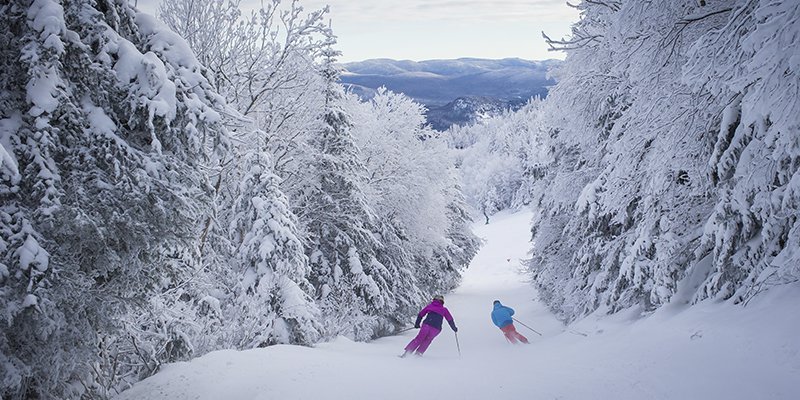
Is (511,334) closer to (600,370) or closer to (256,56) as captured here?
(600,370)

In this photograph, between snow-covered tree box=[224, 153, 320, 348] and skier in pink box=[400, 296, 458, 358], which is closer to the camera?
snow-covered tree box=[224, 153, 320, 348]

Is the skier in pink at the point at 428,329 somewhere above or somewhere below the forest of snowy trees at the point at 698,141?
below

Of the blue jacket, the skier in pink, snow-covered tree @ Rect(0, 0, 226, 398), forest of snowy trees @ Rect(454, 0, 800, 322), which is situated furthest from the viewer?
the blue jacket

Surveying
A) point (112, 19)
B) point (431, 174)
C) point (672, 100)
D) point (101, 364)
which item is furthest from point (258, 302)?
point (431, 174)

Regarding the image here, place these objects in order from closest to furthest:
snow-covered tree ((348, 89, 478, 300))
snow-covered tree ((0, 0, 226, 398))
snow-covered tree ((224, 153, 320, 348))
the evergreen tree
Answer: snow-covered tree ((0, 0, 226, 398))
snow-covered tree ((224, 153, 320, 348))
the evergreen tree
snow-covered tree ((348, 89, 478, 300))

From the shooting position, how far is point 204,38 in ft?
33.4

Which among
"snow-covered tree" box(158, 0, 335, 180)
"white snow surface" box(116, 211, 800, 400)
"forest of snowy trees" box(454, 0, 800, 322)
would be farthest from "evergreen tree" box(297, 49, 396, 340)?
"forest of snowy trees" box(454, 0, 800, 322)

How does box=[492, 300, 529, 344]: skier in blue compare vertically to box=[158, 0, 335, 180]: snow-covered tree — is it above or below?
below

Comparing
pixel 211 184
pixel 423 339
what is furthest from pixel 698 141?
pixel 423 339

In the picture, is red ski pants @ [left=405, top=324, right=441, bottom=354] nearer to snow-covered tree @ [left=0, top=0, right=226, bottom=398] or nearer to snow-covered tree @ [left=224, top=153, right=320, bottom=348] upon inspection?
snow-covered tree @ [left=224, top=153, right=320, bottom=348]

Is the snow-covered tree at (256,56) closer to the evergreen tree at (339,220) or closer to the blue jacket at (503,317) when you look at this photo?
the evergreen tree at (339,220)

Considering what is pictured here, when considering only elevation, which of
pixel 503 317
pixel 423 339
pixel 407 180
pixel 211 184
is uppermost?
pixel 211 184

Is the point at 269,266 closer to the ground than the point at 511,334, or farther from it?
farther from it

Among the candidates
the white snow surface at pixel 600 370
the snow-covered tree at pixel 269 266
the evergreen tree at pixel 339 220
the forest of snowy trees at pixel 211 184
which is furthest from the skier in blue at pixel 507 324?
the snow-covered tree at pixel 269 266
